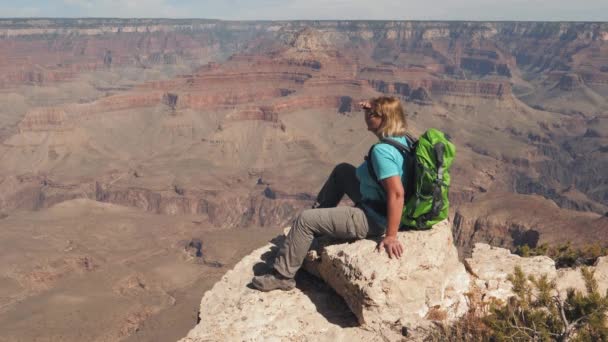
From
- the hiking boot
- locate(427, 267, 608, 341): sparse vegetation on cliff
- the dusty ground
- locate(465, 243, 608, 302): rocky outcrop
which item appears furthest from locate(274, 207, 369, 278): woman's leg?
the dusty ground

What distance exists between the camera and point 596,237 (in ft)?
136

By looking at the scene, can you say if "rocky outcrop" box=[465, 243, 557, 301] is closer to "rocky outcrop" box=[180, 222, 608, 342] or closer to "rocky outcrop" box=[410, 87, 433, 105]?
"rocky outcrop" box=[180, 222, 608, 342]

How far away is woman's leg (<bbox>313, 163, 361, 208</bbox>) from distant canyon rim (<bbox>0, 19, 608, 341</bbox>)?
→ 2881 centimetres

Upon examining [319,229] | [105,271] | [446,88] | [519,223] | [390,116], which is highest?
[390,116]

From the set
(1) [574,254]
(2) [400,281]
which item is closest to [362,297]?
(2) [400,281]

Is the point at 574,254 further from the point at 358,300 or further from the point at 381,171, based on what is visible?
the point at 381,171

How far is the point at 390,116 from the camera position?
7.21 metres

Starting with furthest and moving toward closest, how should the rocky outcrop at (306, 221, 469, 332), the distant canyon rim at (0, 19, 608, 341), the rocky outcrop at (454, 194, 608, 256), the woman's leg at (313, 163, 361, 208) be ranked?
the rocky outcrop at (454, 194, 608, 256), the distant canyon rim at (0, 19, 608, 341), the woman's leg at (313, 163, 361, 208), the rocky outcrop at (306, 221, 469, 332)

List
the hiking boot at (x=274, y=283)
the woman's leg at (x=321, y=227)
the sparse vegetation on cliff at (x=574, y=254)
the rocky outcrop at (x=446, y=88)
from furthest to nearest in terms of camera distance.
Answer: the rocky outcrop at (x=446, y=88)
the sparse vegetation on cliff at (x=574, y=254)
the hiking boot at (x=274, y=283)
the woman's leg at (x=321, y=227)

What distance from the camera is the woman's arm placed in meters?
6.71

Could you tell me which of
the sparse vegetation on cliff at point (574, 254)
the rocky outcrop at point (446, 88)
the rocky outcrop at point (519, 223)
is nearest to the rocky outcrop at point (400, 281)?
the sparse vegetation on cliff at point (574, 254)

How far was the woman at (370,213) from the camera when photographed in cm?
678

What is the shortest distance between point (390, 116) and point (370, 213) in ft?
5.17

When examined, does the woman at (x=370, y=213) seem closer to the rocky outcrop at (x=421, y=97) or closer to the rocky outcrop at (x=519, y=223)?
the rocky outcrop at (x=519, y=223)
